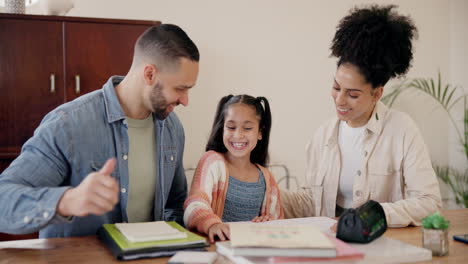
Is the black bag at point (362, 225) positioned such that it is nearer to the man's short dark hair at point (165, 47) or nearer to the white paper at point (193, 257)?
the white paper at point (193, 257)

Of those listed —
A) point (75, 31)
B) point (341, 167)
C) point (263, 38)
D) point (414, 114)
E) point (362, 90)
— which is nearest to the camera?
point (362, 90)

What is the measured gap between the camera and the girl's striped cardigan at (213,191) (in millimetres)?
1778

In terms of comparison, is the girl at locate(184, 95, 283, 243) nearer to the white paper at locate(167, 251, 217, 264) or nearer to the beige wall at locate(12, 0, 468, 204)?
the white paper at locate(167, 251, 217, 264)

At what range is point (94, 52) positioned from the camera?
3.47m


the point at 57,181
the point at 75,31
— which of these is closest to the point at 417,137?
the point at 57,181

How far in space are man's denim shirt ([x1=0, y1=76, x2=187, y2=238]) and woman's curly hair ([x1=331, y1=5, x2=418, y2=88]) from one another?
2.78ft

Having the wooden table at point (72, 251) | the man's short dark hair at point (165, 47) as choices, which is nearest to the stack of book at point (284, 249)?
the wooden table at point (72, 251)

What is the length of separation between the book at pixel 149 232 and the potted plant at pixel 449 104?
148 inches

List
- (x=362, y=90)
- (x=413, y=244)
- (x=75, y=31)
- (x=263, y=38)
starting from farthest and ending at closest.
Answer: (x=263, y=38)
(x=75, y=31)
(x=362, y=90)
(x=413, y=244)

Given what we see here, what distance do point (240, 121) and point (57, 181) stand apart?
88cm

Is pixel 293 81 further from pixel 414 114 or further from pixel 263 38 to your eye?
pixel 414 114

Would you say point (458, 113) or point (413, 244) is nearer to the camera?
point (413, 244)

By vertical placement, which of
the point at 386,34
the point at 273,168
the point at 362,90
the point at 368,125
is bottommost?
the point at 273,168

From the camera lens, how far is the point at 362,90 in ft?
6.98
